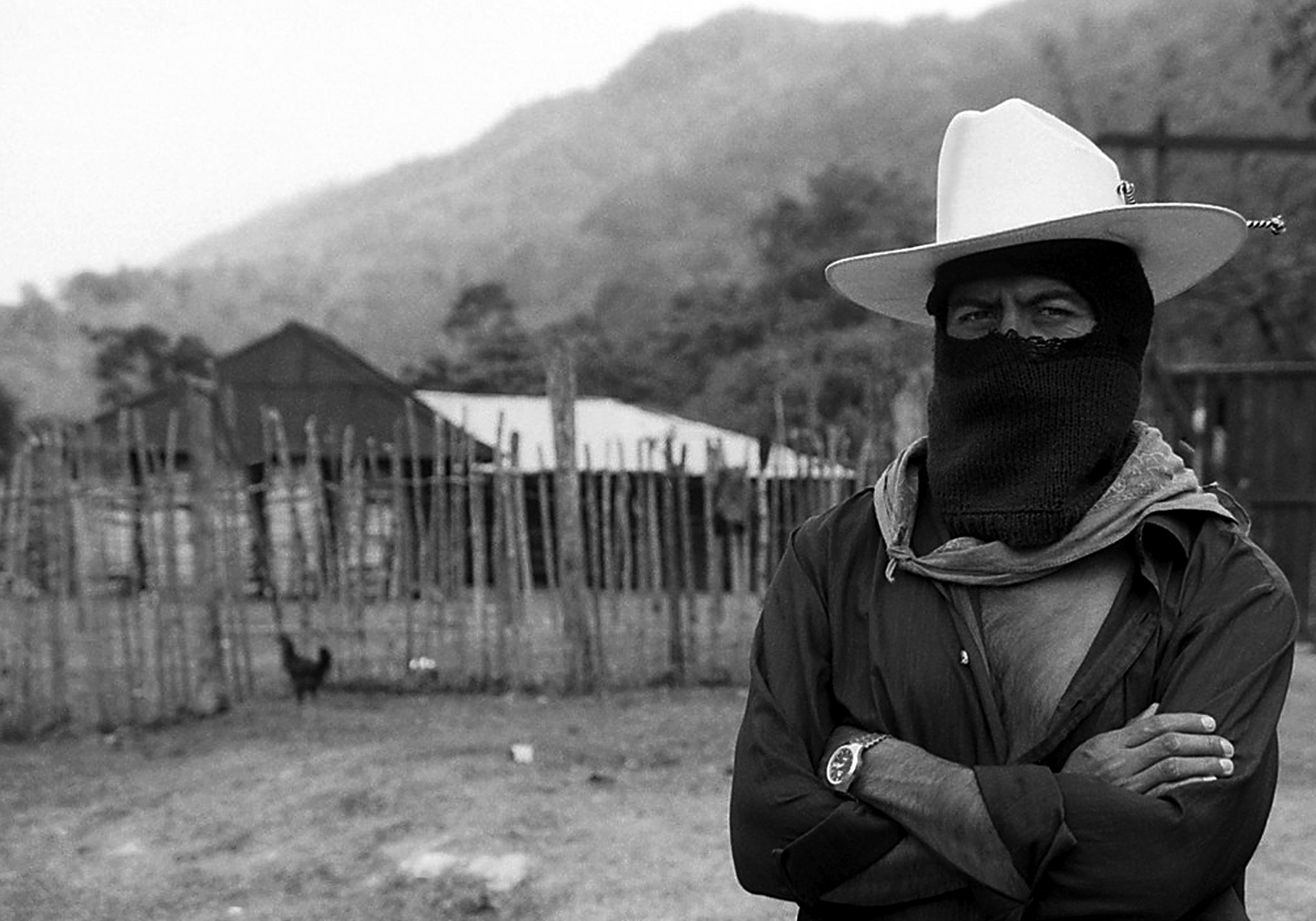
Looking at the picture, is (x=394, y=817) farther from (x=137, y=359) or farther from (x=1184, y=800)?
(x=137, y=359)

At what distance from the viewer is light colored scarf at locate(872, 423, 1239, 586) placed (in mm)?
1561

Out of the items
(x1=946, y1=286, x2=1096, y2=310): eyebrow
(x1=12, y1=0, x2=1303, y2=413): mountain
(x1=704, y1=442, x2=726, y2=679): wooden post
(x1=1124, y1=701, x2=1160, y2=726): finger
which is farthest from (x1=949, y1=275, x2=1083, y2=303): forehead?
(x1=12, y1=0, x2=1303, y2=413): mountain

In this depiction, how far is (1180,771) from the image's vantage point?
149 cm

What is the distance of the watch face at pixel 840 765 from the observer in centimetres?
161

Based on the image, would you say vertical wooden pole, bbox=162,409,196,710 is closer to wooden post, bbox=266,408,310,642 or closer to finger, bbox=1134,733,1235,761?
wooden post, bbox=266,408,310,642

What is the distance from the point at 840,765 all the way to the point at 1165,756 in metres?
0.40

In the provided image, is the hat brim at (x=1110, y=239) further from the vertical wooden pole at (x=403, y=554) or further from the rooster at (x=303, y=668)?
the rooster at (x=303, y=668)

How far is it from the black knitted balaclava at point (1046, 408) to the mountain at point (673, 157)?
19.2m

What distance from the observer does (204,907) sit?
4.04 metres

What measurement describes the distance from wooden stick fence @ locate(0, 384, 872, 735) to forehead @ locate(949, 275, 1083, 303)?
541 cm

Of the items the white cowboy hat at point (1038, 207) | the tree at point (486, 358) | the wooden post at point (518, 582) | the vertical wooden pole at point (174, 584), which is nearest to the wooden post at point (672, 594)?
the wooden post at point (518, 582)

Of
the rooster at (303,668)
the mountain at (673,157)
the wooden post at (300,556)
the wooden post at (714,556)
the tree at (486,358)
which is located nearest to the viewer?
the rooster at (303,668)

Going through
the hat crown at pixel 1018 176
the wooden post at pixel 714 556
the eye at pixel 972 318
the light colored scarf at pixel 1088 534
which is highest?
the hat crown at pixel 1018 176

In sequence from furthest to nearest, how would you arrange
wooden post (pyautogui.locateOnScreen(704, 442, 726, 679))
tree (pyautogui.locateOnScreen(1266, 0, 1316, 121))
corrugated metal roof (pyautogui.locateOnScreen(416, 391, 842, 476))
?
1. corrugated metal roof (pyautogui.locateOnScreen(416, 391, 842, 476))
2. tree (pyautogui.locateOnScreen(1266, 0, 1316, 121))
3. wooden post (pyautogui.locateOnScreen(704, 442, 726, 679))
